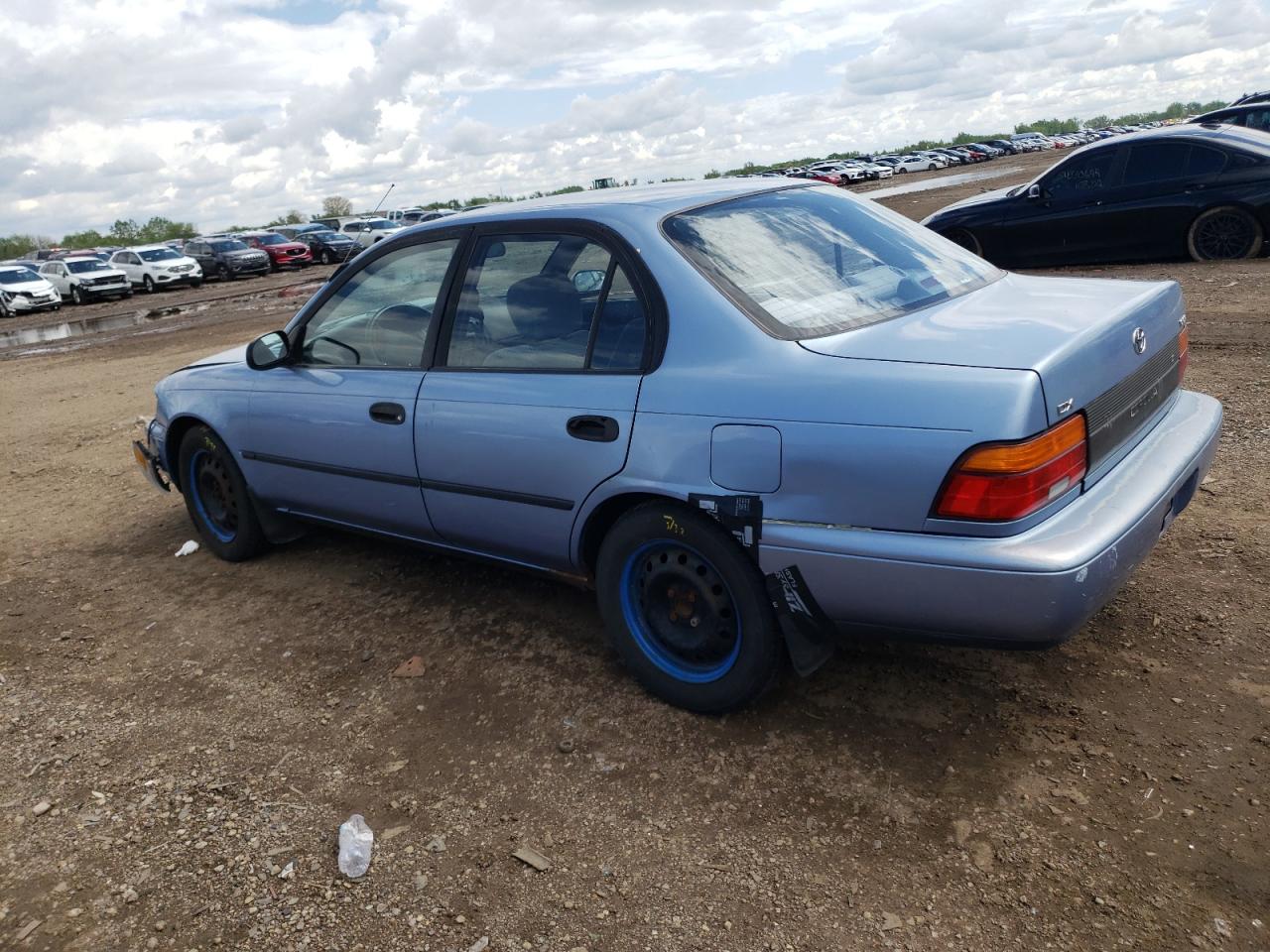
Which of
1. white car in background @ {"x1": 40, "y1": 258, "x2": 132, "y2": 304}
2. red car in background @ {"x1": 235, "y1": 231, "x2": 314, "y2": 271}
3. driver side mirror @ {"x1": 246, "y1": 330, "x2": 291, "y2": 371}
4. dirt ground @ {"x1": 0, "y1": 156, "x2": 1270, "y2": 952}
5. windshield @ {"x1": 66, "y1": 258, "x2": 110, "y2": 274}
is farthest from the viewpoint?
red car in background @ {"x1": 235, "y1": 231, "x2": 314, "y2": 271}

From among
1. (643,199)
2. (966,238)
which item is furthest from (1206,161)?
(643,199)

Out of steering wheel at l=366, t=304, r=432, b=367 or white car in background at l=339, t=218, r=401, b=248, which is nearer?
steering wheel at l=366, t=304, r=432, b=367

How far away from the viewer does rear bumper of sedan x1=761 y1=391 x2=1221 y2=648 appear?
7.97 ft

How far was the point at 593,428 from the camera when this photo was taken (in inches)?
122

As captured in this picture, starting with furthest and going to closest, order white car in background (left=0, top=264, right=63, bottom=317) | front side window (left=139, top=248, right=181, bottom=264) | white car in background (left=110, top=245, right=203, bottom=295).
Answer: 1. front side window (left=139, top=248, right=181, bottom=264)
2. white car in background (left=110, top=245, right=203, bottom=295)
3. white car in background (left=0, top=264, right=63, bottom=317)

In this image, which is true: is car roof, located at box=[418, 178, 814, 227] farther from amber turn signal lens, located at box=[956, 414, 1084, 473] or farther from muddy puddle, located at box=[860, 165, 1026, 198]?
muddy puddle, located at box=[860, 165, 1026, 198]

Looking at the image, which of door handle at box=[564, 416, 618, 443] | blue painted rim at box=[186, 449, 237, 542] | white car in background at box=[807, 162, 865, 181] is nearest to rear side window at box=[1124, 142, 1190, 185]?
door handle at box=[564, 416, 618, 443]

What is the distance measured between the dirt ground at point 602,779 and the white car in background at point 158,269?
28.8m

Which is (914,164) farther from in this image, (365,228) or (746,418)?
(746,418)

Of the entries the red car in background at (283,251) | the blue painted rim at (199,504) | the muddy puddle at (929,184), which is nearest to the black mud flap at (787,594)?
the blue painted rim at (199,504)

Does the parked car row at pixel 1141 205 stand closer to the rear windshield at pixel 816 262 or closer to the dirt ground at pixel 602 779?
the dirt ground at pixel 602 779

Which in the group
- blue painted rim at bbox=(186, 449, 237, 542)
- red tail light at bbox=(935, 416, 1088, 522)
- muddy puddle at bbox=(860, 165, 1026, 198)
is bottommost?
muddy puddle at bbox=(860, 165, 1026, 198)

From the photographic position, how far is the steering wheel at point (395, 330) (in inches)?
148

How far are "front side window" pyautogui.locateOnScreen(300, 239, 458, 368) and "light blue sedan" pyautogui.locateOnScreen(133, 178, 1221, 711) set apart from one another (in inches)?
0.5
